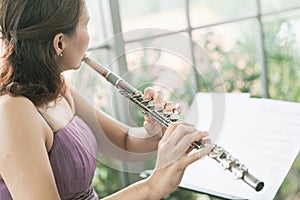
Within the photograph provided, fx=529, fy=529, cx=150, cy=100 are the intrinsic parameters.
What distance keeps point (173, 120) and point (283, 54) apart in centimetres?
126

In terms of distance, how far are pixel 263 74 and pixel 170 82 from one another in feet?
3.36

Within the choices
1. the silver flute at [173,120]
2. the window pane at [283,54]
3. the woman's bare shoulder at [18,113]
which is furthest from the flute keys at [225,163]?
the window pane at [283,54]

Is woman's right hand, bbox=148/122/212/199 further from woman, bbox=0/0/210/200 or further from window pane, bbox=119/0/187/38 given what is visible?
window pane, bbox=119/0/187/38

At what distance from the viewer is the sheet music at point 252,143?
1.34 m

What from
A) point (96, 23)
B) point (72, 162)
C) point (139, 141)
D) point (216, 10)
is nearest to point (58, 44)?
point (72, 162)

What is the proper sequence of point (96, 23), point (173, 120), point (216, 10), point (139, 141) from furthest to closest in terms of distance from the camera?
point (216, 10)
point (96, 23)
point (139, 141)
point (173, 120)

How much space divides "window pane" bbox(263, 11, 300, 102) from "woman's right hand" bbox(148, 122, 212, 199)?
1.32 m

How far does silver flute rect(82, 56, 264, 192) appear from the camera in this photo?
104 cm

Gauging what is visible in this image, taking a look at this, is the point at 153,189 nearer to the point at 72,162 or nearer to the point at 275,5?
the point at 72,162

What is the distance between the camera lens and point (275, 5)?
2225 millimetres

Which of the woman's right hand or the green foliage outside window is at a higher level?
the woman's right hand

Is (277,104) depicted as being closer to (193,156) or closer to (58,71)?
(193,156)

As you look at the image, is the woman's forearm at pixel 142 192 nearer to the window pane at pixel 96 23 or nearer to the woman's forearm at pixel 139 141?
the woman's forearm at pixel 139 141

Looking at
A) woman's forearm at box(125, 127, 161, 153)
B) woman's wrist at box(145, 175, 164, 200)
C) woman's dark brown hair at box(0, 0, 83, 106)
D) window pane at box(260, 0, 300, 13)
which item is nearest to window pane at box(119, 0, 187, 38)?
window pane at box(260, 0, 300, 13)
